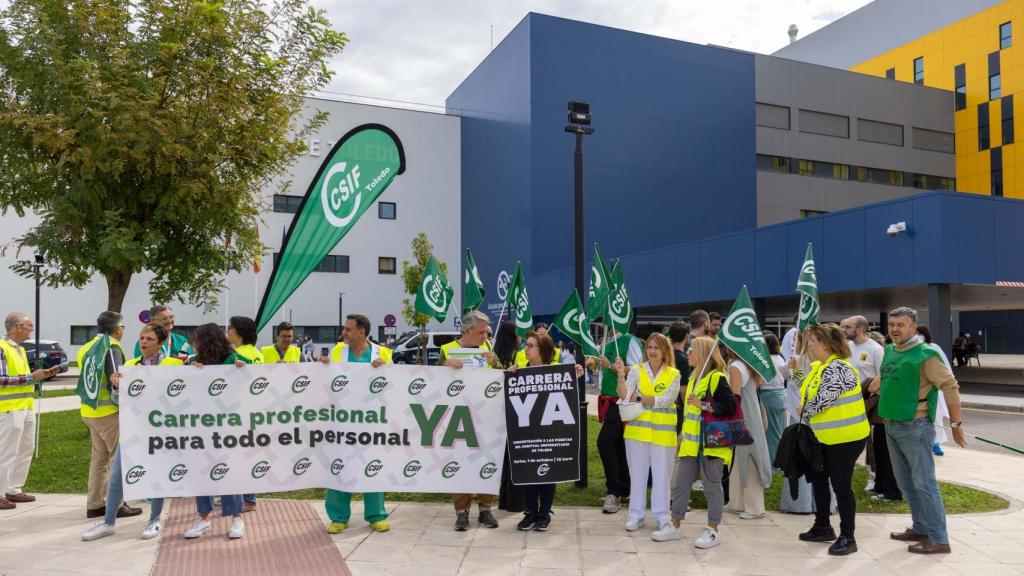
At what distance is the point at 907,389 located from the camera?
595 cm

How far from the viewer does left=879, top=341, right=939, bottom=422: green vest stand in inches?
233

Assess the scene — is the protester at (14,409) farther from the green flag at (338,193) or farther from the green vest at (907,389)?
the green vest at (907,389)

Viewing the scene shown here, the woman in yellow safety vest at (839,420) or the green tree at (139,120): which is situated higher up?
the green tree at (139,120)

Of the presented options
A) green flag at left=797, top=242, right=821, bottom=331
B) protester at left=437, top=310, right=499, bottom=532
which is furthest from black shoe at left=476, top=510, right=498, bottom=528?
green flag at left=797, top=242, right=821, bottom=331

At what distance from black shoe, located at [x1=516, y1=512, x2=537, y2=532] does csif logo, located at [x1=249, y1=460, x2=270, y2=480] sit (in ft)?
7.54

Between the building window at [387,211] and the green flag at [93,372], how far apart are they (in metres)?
36.0

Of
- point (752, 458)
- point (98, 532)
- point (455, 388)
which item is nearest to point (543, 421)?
point (455, 388)

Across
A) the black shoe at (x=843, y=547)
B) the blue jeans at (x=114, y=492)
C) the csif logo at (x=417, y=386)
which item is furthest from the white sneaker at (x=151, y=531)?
the black shoe at (x=843, y=547)

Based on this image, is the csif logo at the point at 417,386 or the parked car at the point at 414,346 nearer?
the csif logo at the point at 417,386

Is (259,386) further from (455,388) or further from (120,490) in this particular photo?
(455,388)

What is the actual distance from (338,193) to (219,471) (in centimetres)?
294

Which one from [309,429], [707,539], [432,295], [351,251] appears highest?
[351,251]

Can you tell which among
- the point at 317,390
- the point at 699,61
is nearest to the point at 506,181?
the point at 699,61

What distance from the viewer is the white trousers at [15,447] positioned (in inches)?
291
